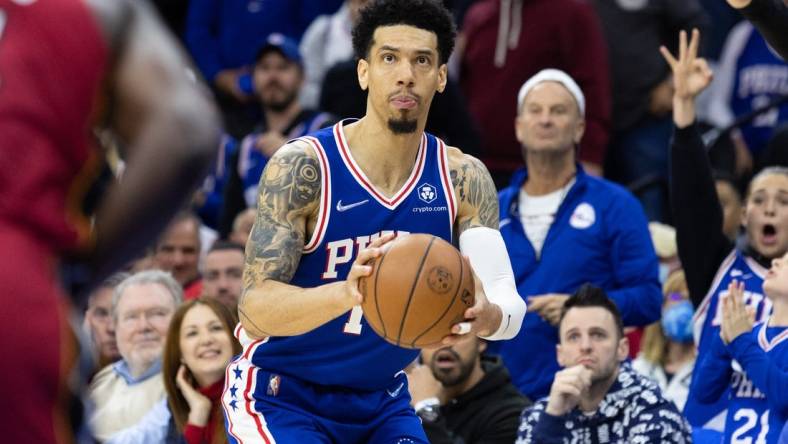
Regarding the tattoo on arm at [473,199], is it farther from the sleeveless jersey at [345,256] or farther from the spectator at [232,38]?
the spectator at [232,38]

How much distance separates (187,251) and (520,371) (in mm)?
3033

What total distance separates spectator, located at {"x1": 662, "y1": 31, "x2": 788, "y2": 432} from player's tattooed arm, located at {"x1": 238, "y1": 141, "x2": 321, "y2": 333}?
10.7 feet

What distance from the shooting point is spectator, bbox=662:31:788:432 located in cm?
809

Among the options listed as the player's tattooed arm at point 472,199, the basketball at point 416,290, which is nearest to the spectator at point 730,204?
the player's tattooed arm at point 472,199

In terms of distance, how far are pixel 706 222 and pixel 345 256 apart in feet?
11.0

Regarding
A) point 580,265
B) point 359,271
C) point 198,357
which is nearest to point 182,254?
point 198,357

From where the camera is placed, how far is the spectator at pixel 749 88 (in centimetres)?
1204

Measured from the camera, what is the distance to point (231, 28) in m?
12.5

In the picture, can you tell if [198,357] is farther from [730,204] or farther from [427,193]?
[730,204]

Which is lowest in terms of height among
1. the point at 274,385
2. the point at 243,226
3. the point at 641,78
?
the point at 274,385

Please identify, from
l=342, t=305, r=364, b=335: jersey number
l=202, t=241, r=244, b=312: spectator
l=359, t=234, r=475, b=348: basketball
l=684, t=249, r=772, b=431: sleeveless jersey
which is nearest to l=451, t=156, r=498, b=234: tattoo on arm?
l=342, t=305, r=364, b=335: jersey number

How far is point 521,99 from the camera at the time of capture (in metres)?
8.92

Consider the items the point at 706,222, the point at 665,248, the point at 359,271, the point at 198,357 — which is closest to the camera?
the point at 359,271

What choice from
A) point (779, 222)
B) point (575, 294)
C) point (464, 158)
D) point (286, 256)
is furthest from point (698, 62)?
point (286, 256)
